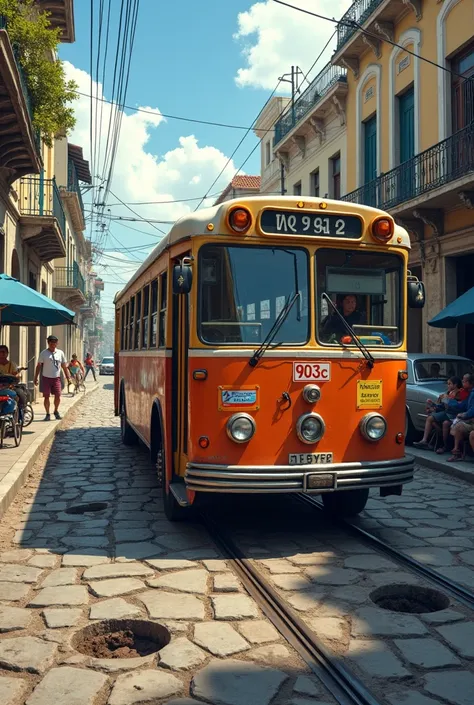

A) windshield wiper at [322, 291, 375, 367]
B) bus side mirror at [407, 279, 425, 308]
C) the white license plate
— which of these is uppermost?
bus side mirror at [407, 279, 425, 308]

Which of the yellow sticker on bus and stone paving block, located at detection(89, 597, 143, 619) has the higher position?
the yellow sticker on bus

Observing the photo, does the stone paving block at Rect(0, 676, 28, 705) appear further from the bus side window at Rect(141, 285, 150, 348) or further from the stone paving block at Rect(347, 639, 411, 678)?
the bus side window at Rect(141, 285, 150, 348)

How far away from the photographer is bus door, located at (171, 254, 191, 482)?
565cm

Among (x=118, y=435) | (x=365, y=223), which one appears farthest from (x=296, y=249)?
(x=118, y=435)

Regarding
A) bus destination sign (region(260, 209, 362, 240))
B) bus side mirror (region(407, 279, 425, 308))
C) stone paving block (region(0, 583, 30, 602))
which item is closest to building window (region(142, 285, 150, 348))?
bus destination sign (region(260, 209, 362, 240))

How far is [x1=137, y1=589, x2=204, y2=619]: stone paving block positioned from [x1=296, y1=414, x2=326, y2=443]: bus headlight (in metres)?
1.66

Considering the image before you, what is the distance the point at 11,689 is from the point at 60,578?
1.65 metres

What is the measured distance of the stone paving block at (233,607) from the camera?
423 cm

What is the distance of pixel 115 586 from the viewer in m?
4.77

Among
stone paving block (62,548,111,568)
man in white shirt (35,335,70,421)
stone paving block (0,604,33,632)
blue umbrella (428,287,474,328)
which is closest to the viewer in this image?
stone paving block (0,604,33,632)

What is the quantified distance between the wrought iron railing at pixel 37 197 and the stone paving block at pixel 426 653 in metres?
17.0

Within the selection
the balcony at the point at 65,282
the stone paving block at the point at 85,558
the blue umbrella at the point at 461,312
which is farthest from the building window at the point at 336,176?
the stone paving block at the point at 85,558

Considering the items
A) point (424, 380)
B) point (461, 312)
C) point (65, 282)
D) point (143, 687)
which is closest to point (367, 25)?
point (461, 312)

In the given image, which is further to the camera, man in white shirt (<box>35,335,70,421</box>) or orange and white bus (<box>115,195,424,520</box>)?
man in white shirt (<box>35,335,70,421</box>)
